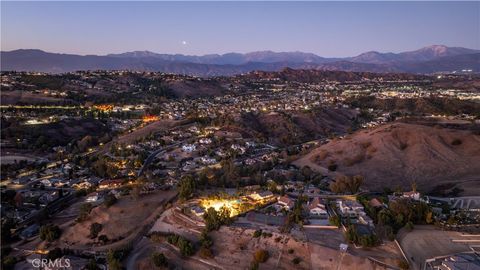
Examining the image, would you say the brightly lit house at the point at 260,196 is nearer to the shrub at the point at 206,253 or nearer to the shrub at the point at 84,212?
the shrub at the point at 206,253

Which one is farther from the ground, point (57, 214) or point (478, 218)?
point (478, 218)

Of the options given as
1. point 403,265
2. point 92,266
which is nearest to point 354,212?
point 403,265

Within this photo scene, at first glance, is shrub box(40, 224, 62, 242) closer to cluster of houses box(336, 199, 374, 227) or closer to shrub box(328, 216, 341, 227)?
shrub box(328, 216, 341, 227)

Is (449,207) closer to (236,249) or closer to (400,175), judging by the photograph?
(400,175)

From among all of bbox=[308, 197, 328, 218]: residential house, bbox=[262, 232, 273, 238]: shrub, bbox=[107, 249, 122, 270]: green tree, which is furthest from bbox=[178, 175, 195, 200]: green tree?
bbox=[308, 197, 328, 218]: residential house

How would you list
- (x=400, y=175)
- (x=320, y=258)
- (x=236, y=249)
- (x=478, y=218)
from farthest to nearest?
(x=400, y=175) → (x=478, y=218) → (x=236, y=249) → (x=320, y=258)

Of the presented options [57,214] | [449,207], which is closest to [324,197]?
[449,207]
